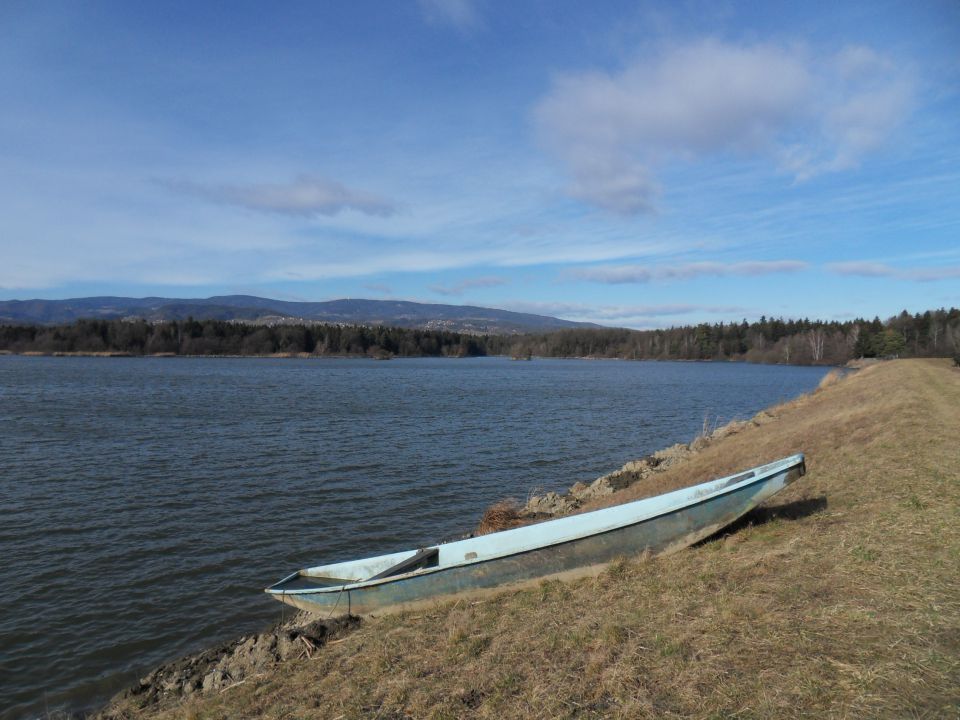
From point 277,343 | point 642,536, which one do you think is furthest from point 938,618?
point 277,343

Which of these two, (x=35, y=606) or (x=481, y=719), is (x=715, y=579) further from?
(x=35, y=606)

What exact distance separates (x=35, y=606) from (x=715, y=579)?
1210cm

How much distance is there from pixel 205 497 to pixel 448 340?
174569mm

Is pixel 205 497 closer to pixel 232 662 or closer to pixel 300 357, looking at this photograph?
pixel 232 662

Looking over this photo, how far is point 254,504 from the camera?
55.1 feet

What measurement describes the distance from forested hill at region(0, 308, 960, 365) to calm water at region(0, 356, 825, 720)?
103 m

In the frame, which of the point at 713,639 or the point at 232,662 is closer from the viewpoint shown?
the point at 713,639

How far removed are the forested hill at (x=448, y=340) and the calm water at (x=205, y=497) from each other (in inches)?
4067

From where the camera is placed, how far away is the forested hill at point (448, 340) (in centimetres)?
Answer: 11816

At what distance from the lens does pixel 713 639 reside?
5.72 meters

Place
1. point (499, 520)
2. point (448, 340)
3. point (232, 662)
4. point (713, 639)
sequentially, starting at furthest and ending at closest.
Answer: point (448, 340) < point (499, 520) < point (232, 662) < point (713, 639)

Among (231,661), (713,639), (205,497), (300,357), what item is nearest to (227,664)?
(231,661)

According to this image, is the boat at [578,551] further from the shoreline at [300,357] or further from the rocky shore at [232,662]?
the shoreline at [300,357]

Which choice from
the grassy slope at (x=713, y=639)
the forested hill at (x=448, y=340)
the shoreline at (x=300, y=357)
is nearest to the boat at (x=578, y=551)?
the grassy slope at (x=713, y=639)
